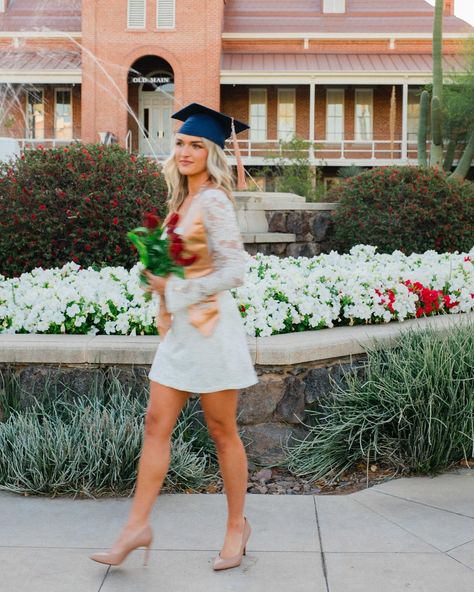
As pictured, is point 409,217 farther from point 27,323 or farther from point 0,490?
point 0,490

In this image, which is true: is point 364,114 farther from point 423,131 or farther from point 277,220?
point 277,220

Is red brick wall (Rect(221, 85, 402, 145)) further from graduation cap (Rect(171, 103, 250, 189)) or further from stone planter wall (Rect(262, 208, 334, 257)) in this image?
graduation cap (Rect(171, 103, 250, 189))

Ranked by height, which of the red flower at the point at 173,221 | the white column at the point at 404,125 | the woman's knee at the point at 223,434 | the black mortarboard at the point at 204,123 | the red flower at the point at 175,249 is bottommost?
the woman's knee at the point at 223,434

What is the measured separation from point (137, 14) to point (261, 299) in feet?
84.4

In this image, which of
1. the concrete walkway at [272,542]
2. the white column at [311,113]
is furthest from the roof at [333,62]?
the concrete walkway at [272,542]

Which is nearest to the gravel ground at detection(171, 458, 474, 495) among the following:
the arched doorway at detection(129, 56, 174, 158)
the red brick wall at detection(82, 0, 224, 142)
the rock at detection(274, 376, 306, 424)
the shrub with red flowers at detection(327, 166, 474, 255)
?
the rock at detection(274, 376, 306, 424)

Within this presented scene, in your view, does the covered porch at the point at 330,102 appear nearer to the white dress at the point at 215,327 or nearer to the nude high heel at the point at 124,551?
the white dress at the point at 215,327

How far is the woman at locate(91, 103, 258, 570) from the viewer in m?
3.29

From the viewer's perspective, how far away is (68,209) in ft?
24.0

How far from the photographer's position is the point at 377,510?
4.20 m

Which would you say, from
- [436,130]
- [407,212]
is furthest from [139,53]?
[407,212]

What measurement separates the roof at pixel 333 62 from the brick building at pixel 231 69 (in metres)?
0.07

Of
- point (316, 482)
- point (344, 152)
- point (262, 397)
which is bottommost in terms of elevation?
point (316, 482)

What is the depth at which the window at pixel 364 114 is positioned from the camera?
30.1 meters
